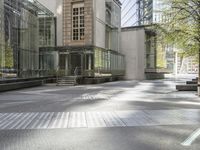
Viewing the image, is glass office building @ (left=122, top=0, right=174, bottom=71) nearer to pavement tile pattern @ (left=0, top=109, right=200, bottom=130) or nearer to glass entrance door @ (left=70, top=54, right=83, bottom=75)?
glass entrance door @ (left=70, top=54, right=83, bottom=75)

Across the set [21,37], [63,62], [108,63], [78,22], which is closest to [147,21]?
[108,63]

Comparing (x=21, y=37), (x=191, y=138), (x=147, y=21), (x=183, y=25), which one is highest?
(x=147, y=21)

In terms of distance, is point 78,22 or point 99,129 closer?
point 99,129

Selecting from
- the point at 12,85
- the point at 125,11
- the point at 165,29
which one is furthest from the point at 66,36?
the point at 125,11

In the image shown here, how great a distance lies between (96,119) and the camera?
947cm

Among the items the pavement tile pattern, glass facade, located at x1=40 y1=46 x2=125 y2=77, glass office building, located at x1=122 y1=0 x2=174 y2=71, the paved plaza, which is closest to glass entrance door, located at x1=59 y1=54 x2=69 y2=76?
glass facade, located at x1=40 y1=46 x2=125 y2=77

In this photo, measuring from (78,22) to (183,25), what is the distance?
20995mm

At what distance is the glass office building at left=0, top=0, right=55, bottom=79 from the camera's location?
2430 centimetres

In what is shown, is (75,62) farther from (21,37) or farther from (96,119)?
(96,119)

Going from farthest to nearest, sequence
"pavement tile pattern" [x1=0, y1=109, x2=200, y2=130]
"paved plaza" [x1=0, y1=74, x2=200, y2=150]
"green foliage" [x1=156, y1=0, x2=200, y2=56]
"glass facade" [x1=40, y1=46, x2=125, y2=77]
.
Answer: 1. "glass facade" [x1=40, y1=46, x2=125, y2=77]
2. "green foliage" [x1=156, y1=0, x2=200, y2=56]
3. "pavement tile pattern" [x1=0, y1=109, x2=200, y2=130]
4. "paved plaza" [x1=0, y1=74, x2=200, y2=150]

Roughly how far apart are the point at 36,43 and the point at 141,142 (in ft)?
89.8

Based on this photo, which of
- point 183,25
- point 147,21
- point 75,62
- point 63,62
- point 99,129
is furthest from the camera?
point 147,21

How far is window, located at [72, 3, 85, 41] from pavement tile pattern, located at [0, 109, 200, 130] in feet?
88.0

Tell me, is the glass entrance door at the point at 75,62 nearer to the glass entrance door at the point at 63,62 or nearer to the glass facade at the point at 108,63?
the glass entrance door at the point at 63,62
